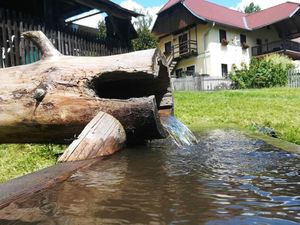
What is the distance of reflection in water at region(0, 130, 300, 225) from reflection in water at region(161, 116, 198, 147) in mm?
1150

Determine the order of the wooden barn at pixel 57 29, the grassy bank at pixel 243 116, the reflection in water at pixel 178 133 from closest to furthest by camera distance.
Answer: the reflection in water at pixel 178 133 → the grassy bank at pixel 243 116 → the wooden barn at pixel 57 29

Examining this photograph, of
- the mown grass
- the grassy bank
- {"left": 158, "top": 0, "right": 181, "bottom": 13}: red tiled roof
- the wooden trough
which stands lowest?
the mown grass

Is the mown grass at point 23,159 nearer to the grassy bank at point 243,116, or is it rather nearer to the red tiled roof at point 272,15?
the grassy bank at point 243,116

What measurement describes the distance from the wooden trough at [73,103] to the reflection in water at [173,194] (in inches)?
21.8

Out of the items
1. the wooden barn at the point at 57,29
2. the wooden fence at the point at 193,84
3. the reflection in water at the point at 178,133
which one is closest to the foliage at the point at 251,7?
the wooden fence at the point at 193,84

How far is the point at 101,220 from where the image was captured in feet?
6.27

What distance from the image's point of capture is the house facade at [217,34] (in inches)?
1395

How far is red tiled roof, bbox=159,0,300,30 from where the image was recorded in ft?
117

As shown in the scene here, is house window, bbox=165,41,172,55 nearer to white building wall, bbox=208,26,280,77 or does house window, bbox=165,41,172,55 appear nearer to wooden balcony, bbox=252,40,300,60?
white building wall, bbox=208,26,280,77

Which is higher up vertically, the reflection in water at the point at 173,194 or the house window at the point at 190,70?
the house window at the point at 190,70

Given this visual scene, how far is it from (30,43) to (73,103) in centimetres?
700

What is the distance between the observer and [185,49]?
120ft

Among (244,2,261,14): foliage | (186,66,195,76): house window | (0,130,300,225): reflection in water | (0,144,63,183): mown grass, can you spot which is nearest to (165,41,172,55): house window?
(186,66,195,76): house window

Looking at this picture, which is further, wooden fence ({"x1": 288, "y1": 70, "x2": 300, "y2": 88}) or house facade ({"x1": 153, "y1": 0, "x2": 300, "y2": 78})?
house facade ({"x1": 153, "y1": 0, "x2": 300, "y2": 78})
